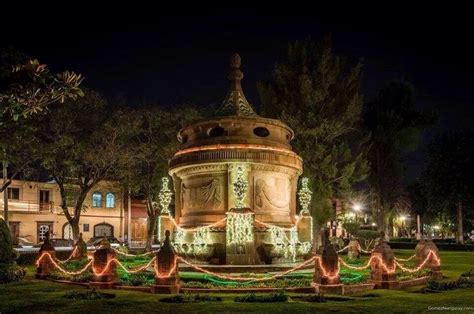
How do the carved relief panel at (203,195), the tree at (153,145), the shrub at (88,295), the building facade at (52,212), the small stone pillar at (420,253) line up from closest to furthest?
the shrub at (88,295) → the small stone pillar at (420,253) → the carved relief panel at (203,195) → the tree at (153,145) → the building facade at (52,212)

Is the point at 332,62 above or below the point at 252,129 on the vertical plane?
above

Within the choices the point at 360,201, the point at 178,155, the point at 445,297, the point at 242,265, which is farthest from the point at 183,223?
the point at 360,201

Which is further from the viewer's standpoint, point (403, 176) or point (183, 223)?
point (403, 176)

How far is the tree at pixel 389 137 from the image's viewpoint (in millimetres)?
52562

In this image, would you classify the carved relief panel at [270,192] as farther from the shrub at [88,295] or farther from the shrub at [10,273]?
the shrub at [10,273]

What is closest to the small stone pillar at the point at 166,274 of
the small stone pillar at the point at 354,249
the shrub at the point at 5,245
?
the shrub at the point at 5,245

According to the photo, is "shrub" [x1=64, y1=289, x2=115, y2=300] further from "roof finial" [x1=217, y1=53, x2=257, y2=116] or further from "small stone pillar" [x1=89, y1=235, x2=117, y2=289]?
"roof finial" [x1=217, y1=53, x2=257, y2=116]

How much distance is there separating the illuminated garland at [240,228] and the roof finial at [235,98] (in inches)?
260

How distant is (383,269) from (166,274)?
7096 mm

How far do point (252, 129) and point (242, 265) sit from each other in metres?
6.75

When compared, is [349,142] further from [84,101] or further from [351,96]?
[84,101]

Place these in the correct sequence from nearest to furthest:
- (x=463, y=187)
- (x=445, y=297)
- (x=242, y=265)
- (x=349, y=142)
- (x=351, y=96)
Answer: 1. (x=445, y=297)
2. (x=242, y=265)
3. (x=351, y=96)
4. (x=349, y=142)
5. (x=463, y=187)

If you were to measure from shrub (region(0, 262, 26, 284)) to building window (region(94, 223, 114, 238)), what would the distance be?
4472 cm

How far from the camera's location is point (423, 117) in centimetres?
5366
